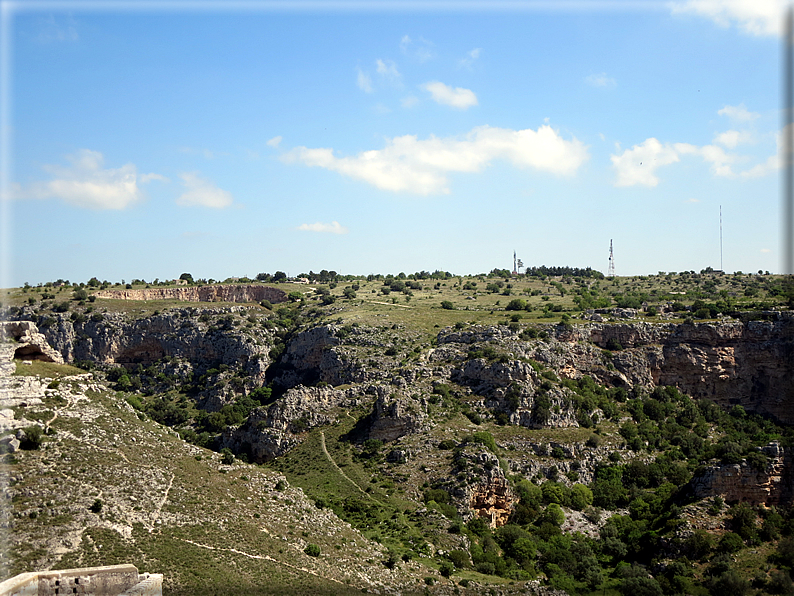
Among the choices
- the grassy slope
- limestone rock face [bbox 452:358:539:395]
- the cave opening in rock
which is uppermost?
the cave opening in rock

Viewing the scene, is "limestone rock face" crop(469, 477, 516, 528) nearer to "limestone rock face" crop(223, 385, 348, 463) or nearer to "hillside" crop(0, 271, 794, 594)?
"hillside" crop(0, 271, 794, 594)

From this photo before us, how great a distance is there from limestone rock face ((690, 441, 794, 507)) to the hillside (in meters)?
0.16

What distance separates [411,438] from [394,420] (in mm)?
2505

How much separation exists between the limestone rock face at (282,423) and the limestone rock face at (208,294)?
55.4 metres

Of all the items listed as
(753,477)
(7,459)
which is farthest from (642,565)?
(7,459)

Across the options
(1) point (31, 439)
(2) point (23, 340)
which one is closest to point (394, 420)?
(2) point (23, 340)

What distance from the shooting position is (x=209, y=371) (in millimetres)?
107812

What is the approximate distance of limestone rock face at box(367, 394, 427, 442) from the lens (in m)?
74.2

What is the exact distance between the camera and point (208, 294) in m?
138

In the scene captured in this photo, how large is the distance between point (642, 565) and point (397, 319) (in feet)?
183

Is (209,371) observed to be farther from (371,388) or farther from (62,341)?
(371,388)

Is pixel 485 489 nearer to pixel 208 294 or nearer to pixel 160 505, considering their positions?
pixel 160 505

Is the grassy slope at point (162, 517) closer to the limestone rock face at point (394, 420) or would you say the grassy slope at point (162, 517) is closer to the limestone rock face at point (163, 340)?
the limestone rock face at point (394, 420)

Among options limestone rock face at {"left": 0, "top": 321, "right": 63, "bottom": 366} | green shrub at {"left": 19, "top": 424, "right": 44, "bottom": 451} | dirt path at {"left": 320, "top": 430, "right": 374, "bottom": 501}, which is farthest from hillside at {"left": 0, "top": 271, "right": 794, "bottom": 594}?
dirt path at {"left": 320, "top": 430, "right": 374, "bottom": 501}
